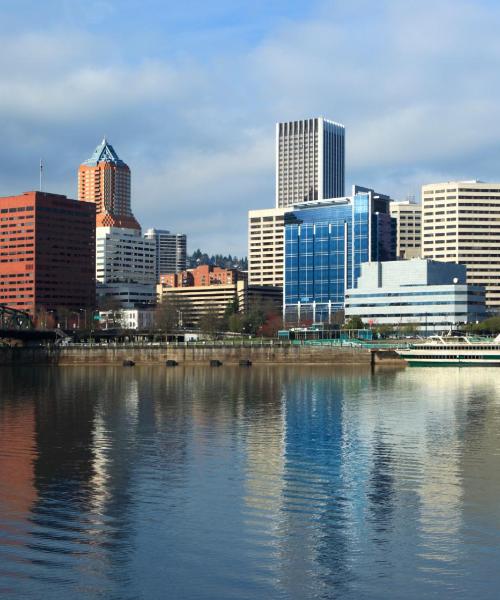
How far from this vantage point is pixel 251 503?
3931cm

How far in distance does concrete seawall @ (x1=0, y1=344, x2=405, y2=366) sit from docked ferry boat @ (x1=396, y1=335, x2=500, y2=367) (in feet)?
8.97

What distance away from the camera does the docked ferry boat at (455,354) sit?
15400 cm

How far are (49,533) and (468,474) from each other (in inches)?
848

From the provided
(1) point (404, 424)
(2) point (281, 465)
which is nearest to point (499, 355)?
(1) point (404, 424)

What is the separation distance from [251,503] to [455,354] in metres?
123

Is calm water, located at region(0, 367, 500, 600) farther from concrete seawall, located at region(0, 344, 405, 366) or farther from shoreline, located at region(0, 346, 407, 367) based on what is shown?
concrete seawall, located at region(0, 344, 405, 366)

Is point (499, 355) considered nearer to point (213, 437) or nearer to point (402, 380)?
point (402, 380)

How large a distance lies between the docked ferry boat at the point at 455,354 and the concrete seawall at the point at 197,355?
8.97 feet

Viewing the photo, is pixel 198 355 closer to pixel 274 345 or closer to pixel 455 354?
pixel 274 345

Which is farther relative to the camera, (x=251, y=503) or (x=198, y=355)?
(x=198, y=355)

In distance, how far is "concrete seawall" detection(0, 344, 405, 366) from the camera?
6299 inches

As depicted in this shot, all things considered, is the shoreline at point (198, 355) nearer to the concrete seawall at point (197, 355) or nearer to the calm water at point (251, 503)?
the concrete seawall at point (197, 355)

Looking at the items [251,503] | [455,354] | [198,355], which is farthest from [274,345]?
[251,503]

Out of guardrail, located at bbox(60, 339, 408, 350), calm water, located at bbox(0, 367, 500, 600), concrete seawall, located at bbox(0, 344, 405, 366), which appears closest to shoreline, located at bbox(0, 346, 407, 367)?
concrete seawall, located at bbox(0, 344, 405, 366)
